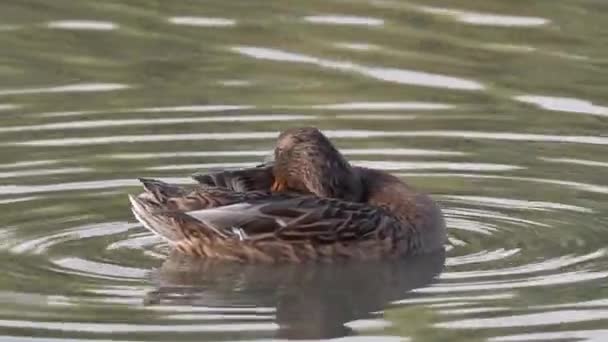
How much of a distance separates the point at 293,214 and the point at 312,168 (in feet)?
1.36

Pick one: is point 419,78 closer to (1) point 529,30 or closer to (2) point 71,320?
(1) point 529,30

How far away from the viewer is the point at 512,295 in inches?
434

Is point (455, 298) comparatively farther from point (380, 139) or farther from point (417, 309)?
point (380, 139)

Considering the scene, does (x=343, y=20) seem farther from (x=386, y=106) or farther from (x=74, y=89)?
(x=74, y=89)

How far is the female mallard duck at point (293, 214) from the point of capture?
12.0 metres

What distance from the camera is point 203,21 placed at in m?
17.8

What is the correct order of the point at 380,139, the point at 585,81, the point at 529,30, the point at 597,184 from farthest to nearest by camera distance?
the point at 529,30 → the point at 585,81 → the point at 380,139 → the point at 597,184

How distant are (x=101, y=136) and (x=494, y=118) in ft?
8.58

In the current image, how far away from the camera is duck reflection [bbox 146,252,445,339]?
1086 centimetres

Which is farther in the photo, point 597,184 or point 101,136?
point 101,136

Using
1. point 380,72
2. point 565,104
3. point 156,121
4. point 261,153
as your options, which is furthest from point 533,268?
point 380,72

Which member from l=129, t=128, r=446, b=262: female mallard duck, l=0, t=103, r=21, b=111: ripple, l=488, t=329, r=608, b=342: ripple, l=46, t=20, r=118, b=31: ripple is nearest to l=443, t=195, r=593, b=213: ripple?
l=129, t=128, r=446, b=262: female mallard duck

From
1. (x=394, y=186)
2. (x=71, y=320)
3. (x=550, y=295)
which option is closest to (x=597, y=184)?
(x=394, y=186)

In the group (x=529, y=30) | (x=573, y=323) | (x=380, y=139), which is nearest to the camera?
(x=573, y=323)
